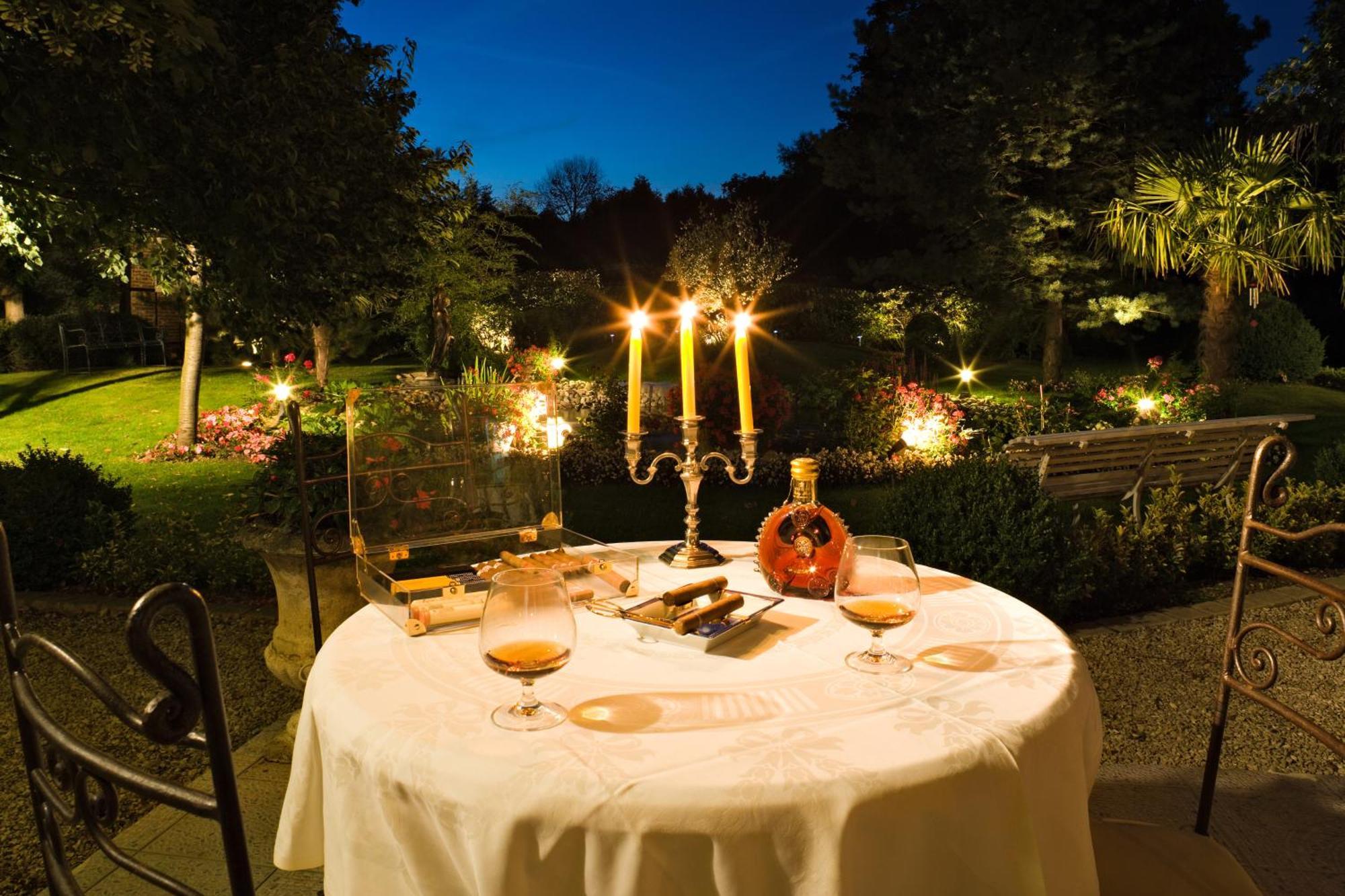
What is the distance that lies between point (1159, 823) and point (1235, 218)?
10.6 meters

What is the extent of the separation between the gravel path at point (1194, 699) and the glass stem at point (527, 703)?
8.65 ft

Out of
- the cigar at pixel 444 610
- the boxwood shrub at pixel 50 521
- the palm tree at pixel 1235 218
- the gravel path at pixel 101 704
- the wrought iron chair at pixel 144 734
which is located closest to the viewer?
the wrought iron chair at pixel 144 734

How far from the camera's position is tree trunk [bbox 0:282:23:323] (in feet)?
61.0

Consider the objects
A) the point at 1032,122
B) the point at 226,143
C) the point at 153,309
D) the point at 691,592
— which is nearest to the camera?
the point at 691,592

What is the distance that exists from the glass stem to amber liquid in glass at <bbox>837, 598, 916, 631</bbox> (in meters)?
0.59

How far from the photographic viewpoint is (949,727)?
4.56 ft

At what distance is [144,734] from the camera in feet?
2.77

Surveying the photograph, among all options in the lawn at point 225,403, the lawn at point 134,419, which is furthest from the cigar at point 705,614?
the lawn at point 134,419

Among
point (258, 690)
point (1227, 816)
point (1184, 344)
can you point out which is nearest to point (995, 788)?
point (1227, 816)

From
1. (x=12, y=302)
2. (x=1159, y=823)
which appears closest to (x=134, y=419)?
(x=12, y=302)

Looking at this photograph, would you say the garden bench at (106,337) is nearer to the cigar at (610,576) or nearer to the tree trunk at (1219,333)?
the cigar at (610,576)

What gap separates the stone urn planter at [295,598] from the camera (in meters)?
3.35

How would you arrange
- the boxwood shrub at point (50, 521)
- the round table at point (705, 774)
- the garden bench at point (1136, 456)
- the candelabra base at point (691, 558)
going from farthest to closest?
the garden bench at point (1136, 456) < the boxwood shrub at point (50, 521) < the candelabra base at point (691, 558) < the round table at point (705, 774)

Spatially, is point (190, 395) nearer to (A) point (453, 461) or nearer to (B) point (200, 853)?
(B) point (200, 853)
